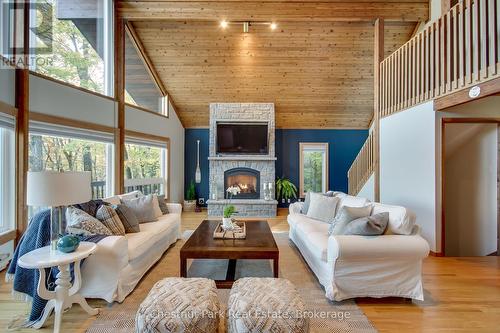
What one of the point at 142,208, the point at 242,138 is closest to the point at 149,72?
the point at 242,138

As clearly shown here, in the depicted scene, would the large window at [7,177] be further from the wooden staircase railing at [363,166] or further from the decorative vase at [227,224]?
the wooden staircase railing at [363,166]

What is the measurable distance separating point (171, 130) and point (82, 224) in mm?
4692

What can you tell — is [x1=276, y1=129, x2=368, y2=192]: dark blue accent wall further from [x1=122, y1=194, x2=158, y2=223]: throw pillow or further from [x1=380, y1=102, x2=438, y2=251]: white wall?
[x1=122, y1=194, x2=158, y2=223]: throw pillow

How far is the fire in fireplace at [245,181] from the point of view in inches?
288

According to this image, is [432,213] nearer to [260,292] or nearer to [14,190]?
[260,292]

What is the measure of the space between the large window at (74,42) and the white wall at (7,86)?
0.35 meters

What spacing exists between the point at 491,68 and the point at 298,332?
3.48m

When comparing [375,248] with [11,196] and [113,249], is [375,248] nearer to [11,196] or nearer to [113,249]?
[113,249]

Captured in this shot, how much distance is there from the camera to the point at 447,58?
3.70 metres

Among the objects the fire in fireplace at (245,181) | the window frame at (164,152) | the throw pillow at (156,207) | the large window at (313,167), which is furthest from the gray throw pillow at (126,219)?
the large window at (313,167)

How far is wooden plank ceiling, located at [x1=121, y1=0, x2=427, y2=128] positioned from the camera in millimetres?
5590

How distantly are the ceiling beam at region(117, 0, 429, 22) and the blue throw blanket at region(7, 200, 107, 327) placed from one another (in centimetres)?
422

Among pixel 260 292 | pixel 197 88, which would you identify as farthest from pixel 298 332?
pixel 197 88

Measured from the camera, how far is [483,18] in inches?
123
